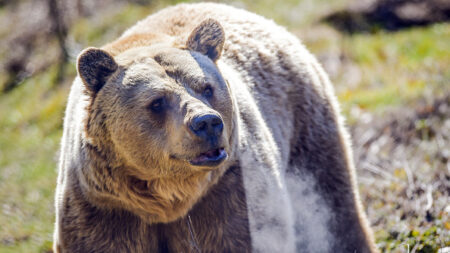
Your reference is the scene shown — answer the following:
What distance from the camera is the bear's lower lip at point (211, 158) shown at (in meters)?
3.32

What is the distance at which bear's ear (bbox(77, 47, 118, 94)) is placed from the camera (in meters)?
3.64

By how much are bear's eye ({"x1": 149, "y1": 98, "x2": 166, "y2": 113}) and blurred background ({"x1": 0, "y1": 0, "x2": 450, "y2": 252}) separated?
255 centimetres

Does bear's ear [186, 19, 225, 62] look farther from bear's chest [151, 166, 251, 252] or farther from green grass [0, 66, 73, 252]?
green grass [0, 66, 73, 252]

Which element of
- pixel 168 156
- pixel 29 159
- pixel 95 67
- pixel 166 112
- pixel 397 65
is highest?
Result: pixel 95 67

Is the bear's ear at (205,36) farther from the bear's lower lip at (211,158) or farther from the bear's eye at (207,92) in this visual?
the bear's lower lip at (211,158)

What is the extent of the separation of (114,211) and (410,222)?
9.40 ft

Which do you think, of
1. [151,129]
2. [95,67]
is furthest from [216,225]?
[95,67]

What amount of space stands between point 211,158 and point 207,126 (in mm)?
232

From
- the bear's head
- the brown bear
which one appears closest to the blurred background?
the brown bear

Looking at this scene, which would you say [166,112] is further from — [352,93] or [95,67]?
[352,93]

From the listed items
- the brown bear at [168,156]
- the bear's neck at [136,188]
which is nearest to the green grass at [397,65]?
the brown bear at [168,156]

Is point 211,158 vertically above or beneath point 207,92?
beneath

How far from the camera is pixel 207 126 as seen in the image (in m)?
3.23

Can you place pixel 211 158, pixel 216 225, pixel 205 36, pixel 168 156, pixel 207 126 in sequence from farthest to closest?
pixel 205 36, pixel 216 225, pixel 168 156, pixel 211 158, pixel 207 126
